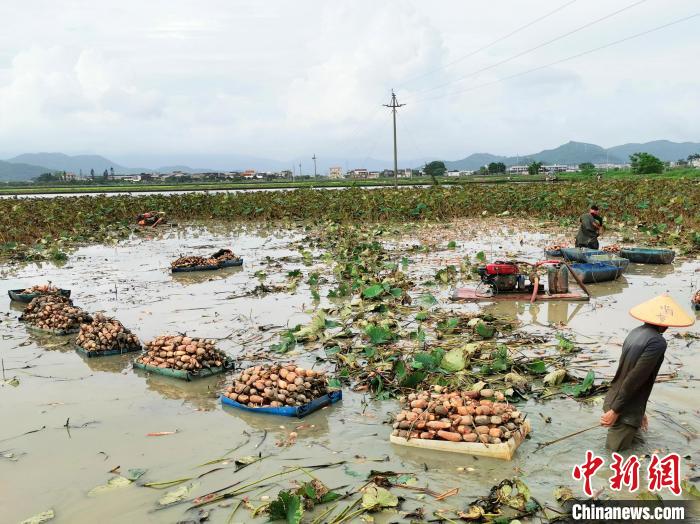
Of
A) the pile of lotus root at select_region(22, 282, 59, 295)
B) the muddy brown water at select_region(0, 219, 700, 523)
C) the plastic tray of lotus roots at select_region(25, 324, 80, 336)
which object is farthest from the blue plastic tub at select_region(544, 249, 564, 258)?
the pile of lotus root at select_region(22, 282, 59, 295)

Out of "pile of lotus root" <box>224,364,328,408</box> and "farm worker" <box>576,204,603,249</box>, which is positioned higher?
"farm worker" <box>576,204,603,249</box>

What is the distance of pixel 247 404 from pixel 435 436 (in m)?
2.07

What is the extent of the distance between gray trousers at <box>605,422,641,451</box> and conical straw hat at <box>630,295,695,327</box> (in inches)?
35.7

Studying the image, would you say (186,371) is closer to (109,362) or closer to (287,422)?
(109,362)

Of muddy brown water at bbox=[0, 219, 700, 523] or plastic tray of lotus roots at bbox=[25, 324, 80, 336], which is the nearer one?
muddy brown water at bbox=[0, 219, 700, 523]

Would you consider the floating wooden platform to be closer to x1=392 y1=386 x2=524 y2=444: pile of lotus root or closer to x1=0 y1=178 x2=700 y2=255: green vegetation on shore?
x1=392 y1=386 x2=524 y2=444: pile of lotus root

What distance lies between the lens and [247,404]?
19.9 ft

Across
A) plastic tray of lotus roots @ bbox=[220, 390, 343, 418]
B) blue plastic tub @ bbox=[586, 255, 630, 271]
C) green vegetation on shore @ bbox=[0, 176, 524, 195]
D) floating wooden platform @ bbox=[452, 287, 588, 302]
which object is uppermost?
green vegetation on shore @ bbox=[0, 176, 524, 195]

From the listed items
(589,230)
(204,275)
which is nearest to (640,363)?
(589,230)

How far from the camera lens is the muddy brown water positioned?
15.0 feet

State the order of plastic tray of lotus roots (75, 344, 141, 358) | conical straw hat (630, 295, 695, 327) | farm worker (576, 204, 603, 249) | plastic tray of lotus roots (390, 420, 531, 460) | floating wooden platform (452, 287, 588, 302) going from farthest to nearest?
farm worker (576, 204, 603, 249), floating wooden platform (452, 287, 588, 302), plastic tray of lotus roots (75, 344, 141, 358), plastic tray of lotus roots (390, 420, 531, 460), conical straw hat (630, 295, 695, 327)

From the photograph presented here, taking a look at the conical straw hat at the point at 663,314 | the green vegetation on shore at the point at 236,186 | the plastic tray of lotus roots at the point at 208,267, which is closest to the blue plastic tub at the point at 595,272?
the conical straw hat at the point at 663,314

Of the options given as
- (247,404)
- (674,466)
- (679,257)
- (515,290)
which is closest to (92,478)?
(247,404)

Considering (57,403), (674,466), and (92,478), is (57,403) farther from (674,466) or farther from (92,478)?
(674,466)
